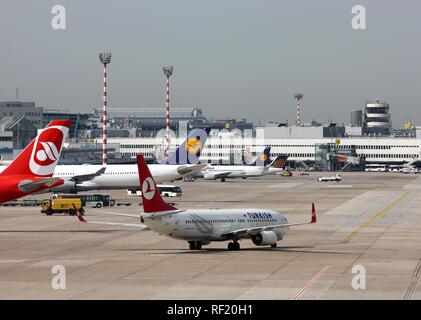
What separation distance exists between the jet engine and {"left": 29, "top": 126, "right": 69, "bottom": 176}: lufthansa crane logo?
17293 millimetres

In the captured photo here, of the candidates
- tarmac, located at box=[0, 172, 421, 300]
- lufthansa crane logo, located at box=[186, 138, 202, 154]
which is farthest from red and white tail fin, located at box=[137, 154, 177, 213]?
lufthansa crane logo, located at box=[186, 138, 202, 154]

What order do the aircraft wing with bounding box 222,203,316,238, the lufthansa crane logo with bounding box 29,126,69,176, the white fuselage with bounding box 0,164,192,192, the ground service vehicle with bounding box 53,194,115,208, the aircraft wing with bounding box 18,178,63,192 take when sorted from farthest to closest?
1. the white fuselage with bounding box 0,164,192,192
2. the ground service vehicle with bounding box 53,194,115,208
3. the aircraft wing with bounding box 222,203,316,238
4. the aircraft wing with bounding box 18,178,63,192
5. the lufthansa crane logo with bounding box 29,126,69,176

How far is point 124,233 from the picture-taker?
96688mm

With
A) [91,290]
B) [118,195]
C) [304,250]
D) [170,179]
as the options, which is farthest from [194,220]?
[118,195]

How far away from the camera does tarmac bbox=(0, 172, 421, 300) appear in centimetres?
5797

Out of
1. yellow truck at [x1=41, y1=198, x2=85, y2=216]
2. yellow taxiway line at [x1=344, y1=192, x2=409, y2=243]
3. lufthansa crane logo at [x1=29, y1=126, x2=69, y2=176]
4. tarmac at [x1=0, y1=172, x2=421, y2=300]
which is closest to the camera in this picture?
tarmac at [x1=0, y1=172, x2=421, y2=300]

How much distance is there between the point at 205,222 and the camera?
76562 mm

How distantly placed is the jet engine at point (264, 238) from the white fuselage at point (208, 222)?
735 mm

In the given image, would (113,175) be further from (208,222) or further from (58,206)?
(208,222)

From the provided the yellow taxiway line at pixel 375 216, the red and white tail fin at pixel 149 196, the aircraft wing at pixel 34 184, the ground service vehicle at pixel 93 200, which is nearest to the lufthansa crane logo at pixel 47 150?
the aircraft wing at pixel 34 184

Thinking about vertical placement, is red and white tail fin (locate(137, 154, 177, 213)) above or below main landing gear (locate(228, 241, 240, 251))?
above

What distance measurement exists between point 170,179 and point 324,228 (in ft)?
183

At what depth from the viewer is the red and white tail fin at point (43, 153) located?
7694cm

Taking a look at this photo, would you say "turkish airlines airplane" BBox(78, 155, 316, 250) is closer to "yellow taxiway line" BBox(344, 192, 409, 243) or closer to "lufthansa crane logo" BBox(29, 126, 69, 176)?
"lufthansa crane logo" BBox(29, 126, 69, 176)
